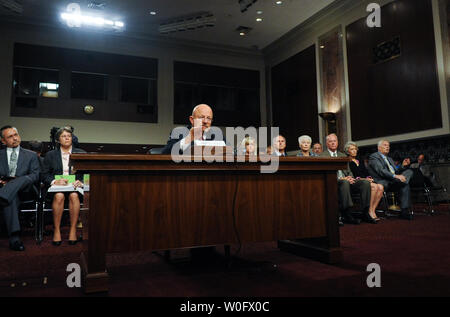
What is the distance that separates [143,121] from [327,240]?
27.0 ft

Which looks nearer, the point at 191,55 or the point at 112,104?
the point at 112,104

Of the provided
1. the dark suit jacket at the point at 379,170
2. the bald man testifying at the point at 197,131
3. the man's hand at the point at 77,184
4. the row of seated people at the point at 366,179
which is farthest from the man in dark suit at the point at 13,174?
the dark suit jacket at the point at 379,170

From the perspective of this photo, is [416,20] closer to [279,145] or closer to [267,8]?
[267,8]

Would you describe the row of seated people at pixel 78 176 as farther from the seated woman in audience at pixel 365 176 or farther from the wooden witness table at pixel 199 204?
the wooden witness table at pixel 199 204

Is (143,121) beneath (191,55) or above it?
beneath

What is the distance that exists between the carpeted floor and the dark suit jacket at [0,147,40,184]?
676mm

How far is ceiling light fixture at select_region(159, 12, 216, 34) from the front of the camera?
8258 mm

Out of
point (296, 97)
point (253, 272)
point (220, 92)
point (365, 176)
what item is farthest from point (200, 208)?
point (220, 92)

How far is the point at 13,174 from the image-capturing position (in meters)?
3.24

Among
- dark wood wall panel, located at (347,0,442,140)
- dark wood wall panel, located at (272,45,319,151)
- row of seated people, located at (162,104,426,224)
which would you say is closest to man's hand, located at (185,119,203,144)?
row of seated people, located at (162,104,426,224)

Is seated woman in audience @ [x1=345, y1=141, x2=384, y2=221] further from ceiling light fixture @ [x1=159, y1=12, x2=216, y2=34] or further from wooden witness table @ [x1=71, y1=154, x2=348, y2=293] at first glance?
ceiling light fixture @ [x1=159, y1=12, x2=216, y2=34]
